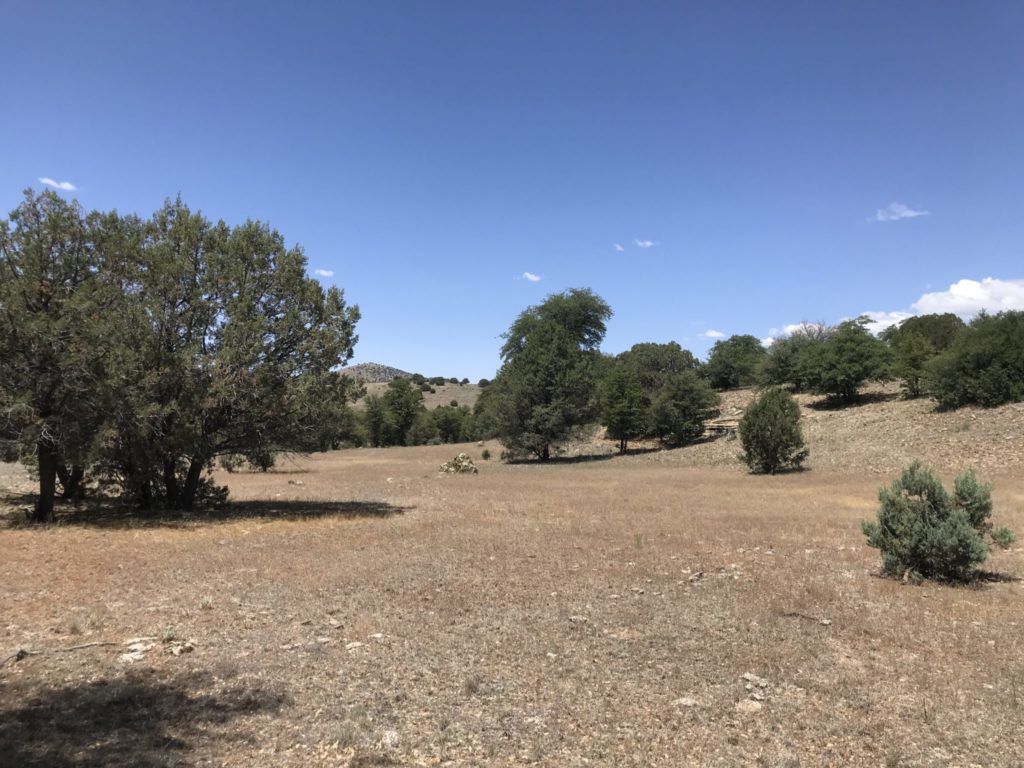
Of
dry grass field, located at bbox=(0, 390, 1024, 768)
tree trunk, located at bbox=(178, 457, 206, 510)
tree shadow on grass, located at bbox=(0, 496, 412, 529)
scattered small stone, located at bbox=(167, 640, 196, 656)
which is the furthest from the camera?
tree trunk, located at bbox=(178, 457, 206, 510)

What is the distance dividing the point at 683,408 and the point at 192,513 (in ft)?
135

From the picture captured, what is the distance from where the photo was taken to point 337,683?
6262 mm

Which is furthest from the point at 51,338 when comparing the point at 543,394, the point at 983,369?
the point at 983,369

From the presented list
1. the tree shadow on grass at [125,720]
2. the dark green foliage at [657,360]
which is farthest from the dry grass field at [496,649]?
the dark green foliage at [657,360]

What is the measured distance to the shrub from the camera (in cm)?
1043

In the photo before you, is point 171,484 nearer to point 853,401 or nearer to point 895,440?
point 895,440

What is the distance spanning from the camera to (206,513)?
766 inches

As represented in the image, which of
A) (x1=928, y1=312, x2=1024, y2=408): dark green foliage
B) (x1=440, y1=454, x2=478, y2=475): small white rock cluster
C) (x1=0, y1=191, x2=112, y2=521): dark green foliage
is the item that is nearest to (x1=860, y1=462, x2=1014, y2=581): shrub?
(x1=0, y1=191, x2=112, y2=521): dark green foliage

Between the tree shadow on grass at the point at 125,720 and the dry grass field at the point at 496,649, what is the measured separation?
1.0 inches

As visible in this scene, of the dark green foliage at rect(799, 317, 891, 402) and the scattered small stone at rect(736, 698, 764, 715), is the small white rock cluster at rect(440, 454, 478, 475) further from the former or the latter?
the scattered small stone at rect(736, 698, 764, 715)

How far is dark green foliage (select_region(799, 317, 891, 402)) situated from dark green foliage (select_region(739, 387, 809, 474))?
1846 centimetres

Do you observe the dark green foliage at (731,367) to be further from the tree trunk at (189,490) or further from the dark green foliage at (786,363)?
the tree trunk at (189,490)

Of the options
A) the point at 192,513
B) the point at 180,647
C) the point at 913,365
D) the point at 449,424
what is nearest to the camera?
the point at 180,647

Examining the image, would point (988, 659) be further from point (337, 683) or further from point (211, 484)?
point (211, 484)
